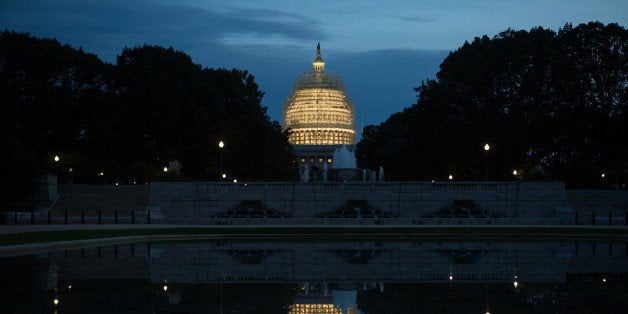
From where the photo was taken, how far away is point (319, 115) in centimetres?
19400

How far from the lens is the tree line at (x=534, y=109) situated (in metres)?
66.2

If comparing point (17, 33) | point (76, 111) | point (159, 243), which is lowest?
point (159, 243)

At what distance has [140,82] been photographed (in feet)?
238

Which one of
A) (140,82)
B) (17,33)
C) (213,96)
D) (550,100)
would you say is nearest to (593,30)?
(550,100)

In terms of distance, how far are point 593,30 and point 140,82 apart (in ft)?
117

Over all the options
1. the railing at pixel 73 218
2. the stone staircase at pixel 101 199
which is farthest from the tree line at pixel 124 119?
the railing at pixel 73 218

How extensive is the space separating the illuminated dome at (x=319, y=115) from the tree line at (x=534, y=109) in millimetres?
121065

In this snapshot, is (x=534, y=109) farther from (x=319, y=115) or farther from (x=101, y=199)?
(x=319, y=115)

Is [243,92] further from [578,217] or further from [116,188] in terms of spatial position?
[578,217]

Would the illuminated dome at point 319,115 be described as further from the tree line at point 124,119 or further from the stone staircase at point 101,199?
the stone staircase at point 101,199

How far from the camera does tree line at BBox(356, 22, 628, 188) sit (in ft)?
217

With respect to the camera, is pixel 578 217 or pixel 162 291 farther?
pixel 578 217

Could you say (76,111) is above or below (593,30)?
below

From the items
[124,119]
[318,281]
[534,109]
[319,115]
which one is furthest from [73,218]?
[319,115]
